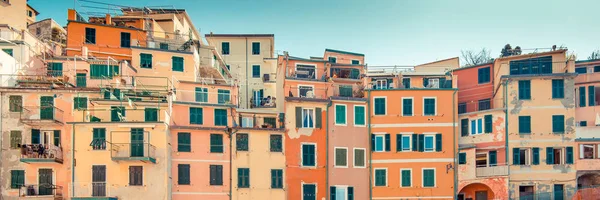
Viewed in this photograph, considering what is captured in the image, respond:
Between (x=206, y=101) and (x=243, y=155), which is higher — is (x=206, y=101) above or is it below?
above

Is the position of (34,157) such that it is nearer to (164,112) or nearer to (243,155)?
(164,112)

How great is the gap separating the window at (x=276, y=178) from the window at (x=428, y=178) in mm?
13086

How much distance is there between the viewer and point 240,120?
60344mm

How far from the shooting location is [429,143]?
61688 mm

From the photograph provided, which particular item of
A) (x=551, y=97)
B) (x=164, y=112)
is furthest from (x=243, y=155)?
(x=551, y=97)

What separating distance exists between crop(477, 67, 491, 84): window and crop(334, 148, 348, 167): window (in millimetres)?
15509

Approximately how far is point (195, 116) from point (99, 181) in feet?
32.0

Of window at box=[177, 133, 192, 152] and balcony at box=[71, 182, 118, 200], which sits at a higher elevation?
window at box=[177, 133, 192, 152]

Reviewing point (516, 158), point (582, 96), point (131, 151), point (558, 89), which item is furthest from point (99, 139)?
point (582, 96)

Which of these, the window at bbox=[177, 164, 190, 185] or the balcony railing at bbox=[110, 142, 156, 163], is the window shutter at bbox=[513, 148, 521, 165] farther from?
the balcony railing at bbox=[110, 142, 156, 163]

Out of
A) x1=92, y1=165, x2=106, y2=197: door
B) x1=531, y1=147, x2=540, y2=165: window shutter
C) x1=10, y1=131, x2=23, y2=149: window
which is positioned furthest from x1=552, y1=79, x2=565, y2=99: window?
x1=10, y1=131, x2=23, y2=149: window

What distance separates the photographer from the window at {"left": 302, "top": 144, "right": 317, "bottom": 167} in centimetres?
6003

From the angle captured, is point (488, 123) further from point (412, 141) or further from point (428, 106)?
point (412, 141)

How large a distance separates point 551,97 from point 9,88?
1859 inches
